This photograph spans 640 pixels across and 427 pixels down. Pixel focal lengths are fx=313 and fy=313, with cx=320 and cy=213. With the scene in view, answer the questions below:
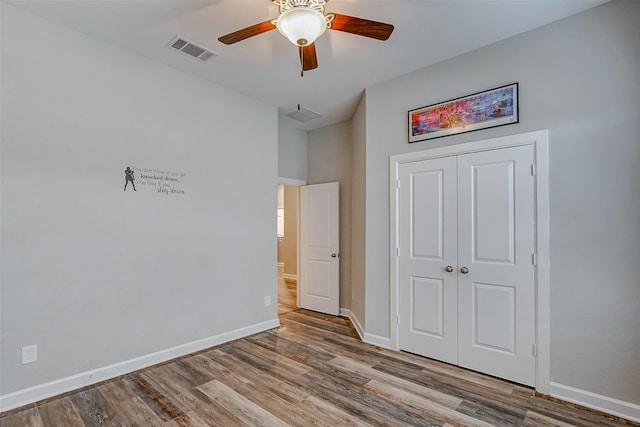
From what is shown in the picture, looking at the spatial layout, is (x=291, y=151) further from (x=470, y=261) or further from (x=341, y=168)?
(x=470, y=261)

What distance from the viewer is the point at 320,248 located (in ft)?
16.5

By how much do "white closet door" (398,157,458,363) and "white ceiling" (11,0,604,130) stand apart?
42.8 inches

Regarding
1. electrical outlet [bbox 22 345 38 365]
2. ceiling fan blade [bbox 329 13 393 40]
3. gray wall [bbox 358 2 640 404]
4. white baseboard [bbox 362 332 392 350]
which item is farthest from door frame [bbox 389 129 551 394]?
electrical outlet [bbox 22 345 38 365]

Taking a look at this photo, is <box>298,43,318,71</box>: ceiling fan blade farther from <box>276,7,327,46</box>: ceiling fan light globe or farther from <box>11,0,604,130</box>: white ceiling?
<box>11,0,604,130</box>: white ceiling

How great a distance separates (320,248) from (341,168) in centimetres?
132

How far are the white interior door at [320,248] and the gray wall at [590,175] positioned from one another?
2.64 metres

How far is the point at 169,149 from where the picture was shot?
3303mm

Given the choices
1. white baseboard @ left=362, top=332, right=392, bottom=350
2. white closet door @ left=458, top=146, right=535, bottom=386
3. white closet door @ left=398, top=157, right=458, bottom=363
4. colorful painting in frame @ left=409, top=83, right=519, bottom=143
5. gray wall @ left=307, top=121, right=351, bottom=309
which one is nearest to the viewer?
white closet door @ left=458, top=146, right=535, bottom=386

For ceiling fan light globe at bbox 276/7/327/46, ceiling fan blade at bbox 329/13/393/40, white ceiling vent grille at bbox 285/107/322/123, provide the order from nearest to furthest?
ceiling fan light globe at bbox 276/7/327/46
ceiling fan blade at bbox 329/13/393/40
white ceiling vent grille at bbox 285/107/322/123

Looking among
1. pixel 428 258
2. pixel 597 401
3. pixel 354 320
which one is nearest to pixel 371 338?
pixel 354 320

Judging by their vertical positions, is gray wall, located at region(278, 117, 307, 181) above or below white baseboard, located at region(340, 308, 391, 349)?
above

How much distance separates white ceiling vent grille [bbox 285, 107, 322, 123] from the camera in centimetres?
452

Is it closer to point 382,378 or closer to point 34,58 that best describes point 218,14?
point 34,58

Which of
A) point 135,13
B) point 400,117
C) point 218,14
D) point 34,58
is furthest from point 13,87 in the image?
point 400,117
